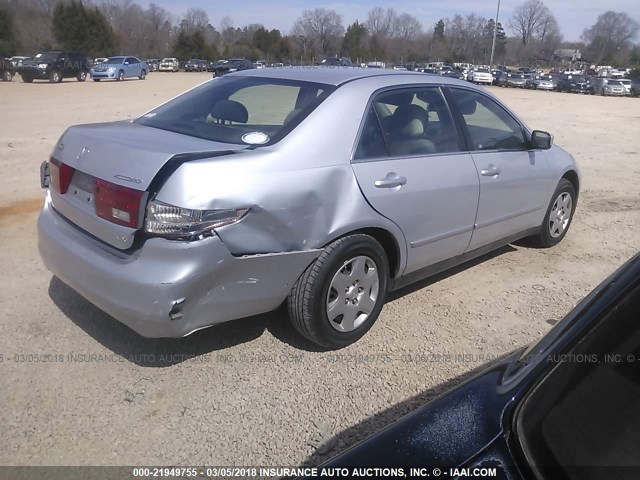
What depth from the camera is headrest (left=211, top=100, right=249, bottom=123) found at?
3703 millimetres

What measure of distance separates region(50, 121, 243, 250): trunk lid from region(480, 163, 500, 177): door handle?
1.99 metres

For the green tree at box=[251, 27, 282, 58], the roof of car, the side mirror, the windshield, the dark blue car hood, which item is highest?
the green tree at box=[251, 27, 282, 58]

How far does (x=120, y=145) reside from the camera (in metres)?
3.02

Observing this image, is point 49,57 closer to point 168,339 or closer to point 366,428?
point 168,339

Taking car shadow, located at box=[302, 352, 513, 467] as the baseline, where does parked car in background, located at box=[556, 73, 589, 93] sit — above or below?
above

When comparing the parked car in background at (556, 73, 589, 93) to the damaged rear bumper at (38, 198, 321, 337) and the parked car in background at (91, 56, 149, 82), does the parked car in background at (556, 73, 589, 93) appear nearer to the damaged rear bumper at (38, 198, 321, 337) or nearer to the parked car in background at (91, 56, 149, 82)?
the parked car in background at (91, 56, 149, 82)

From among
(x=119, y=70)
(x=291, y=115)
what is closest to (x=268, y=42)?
(x=119, y=70)

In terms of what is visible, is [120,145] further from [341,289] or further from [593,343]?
[593,343]

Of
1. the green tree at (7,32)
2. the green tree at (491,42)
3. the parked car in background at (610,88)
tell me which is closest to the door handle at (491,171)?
the parked car in background at (610,88)

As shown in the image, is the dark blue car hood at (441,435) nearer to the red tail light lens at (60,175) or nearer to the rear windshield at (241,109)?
the rear windshield at (241,109)

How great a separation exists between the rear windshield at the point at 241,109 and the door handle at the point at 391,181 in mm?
613

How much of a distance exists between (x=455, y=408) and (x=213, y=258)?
1.53 meters

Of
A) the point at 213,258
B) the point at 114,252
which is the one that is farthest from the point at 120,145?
the point at 213,258

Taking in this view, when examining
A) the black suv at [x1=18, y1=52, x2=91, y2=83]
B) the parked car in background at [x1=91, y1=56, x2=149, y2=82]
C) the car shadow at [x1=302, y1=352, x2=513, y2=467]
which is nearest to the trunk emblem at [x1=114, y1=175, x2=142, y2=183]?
the car shadow at [x1=302, y1=352, x2=513, y2=467]
